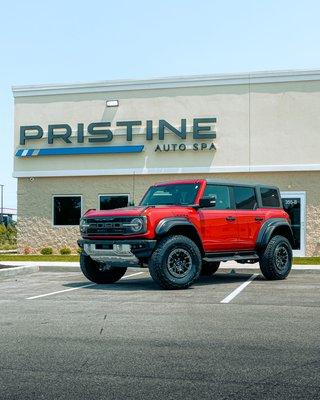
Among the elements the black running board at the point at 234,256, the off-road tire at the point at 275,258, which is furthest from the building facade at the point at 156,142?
the black running board at the point at 234,256

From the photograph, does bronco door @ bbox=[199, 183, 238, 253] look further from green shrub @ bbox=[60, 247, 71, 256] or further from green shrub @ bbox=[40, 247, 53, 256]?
green shrub @ bbox=[40, 247, 53, 256]

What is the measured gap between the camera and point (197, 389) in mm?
4797

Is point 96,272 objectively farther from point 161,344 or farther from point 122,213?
point 161,344

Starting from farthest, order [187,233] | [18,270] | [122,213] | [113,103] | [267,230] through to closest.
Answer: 1. [113,103]
2. [18,270]
3. [267,230]
4. [187,233]
5. [122,213]

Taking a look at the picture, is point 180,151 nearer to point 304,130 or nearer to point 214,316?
point 304,130

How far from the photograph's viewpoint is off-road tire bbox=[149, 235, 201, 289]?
36.6ft

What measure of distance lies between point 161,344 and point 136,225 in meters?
4.98

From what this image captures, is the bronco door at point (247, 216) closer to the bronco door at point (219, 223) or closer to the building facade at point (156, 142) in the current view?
the bronco door at point (219, 223)

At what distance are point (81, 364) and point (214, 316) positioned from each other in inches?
120

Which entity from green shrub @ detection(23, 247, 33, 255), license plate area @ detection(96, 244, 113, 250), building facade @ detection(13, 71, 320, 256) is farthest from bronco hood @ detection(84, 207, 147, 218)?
green shrub @ detection(23, 247, 33, 255)

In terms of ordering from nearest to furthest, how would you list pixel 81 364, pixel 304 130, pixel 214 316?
pixel 81 364 < pixel 214 316 < pixel 304 130

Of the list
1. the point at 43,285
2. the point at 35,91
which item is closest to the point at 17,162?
the point at 35,91

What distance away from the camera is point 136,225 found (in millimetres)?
11367

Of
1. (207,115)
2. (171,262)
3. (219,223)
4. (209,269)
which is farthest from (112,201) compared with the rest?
(171,262)
